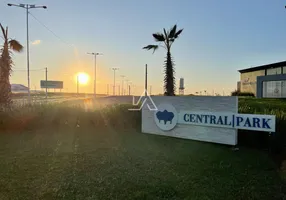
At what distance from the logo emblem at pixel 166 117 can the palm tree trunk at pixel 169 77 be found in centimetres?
657

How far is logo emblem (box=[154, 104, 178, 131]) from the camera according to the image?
9.20 metres

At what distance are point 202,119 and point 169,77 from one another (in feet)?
26.7

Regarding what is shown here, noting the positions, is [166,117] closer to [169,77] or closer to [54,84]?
[169,77]

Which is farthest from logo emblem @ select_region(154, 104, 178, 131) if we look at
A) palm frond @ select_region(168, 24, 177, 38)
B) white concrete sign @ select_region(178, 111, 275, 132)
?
palm frond @ select_region(168, 24, 177, 38)

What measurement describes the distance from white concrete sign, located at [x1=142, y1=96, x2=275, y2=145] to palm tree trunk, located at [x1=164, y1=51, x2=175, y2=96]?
244 inches

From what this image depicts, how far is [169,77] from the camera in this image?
1617 cm

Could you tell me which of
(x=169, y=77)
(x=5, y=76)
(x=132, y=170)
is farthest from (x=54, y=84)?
(x=132, y=170)

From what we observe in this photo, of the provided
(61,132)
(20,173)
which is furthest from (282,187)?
(61,132)

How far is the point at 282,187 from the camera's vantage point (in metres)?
5.00

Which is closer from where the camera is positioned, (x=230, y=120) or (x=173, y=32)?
(x=230, y=120)

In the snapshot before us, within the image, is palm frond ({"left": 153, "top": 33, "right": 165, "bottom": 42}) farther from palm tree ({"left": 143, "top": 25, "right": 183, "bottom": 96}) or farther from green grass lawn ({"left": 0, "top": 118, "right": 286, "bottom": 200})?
green grass lawn ({"left": 0, "top": 118, "right": 286, "bottom": 200})

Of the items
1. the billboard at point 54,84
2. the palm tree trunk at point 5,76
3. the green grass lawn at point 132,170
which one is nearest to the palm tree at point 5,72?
the palm tree trunk at point 5,76

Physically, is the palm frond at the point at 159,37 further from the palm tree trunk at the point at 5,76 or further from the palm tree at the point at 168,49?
the palm tree trunk at the point at 5,76

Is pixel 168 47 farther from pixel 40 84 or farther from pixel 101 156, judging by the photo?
pixel 40 84
